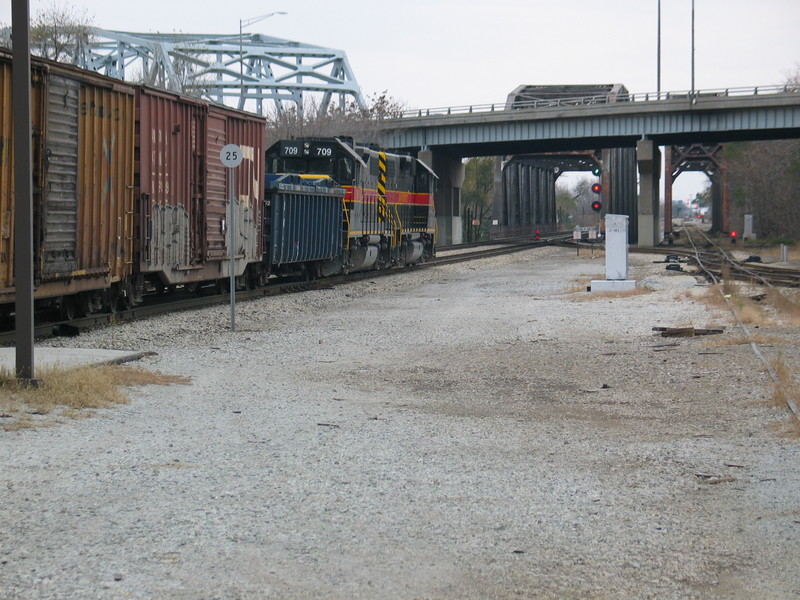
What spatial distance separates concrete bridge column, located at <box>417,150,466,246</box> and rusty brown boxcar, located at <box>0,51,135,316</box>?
178ft

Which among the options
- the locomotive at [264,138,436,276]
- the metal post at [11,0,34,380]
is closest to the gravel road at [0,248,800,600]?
the metal post at [11,0,34,380]

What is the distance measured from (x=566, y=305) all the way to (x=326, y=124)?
4578cm

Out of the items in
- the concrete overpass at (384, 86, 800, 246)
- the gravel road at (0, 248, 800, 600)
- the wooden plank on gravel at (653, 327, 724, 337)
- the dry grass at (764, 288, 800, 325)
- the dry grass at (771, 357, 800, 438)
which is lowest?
the gravel road at (0, 248, 800, 600)

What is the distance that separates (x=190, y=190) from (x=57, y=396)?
9.41 m

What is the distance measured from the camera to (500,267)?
3741 centimetres

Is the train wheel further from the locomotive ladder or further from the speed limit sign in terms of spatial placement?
the locomotive ladder

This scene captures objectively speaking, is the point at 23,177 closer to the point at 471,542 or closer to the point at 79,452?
the point at 79,452

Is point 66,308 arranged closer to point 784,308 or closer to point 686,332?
point 686,332

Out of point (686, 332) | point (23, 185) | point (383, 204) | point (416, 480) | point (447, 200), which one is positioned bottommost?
point (416, 480)

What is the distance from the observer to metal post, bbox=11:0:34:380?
9.05 m

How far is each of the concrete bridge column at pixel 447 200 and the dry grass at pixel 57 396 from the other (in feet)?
197

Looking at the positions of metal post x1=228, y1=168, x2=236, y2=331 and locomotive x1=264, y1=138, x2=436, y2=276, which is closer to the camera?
metal post x1=228, y1=168, x2=236, y2=331

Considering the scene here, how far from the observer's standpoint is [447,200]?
7019 centimetres

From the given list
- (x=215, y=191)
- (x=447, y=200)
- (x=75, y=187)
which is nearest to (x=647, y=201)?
(x=447, y=200)
